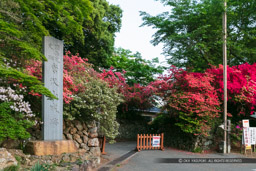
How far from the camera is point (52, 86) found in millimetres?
7348

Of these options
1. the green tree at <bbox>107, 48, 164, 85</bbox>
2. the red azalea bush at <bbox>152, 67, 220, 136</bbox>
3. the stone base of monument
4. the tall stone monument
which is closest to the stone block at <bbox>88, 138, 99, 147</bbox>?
the tall stone monument

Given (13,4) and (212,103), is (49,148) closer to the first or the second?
(13,4)

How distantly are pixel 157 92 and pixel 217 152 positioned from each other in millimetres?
4716

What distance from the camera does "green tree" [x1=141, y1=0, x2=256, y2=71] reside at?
14.3 meters

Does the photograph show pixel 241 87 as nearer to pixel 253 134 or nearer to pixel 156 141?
pixel 253 134

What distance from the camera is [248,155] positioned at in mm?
11195

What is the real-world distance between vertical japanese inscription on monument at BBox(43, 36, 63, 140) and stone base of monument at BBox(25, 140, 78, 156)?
230mm

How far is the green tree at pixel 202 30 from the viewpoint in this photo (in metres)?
14.3

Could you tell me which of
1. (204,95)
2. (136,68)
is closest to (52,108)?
(204,95)

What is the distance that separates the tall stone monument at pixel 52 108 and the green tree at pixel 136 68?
38.2 ft

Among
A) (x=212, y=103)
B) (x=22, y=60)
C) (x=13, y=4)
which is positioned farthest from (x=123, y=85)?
(x=13, y=4)

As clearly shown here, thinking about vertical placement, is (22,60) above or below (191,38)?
below

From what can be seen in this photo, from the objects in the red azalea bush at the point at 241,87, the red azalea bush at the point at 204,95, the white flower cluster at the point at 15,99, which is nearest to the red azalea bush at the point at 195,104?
the red azalea bush at the point at 204,95

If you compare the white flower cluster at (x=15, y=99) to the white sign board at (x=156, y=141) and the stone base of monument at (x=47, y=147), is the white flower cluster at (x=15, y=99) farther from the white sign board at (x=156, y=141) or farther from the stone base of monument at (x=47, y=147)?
the white sign board at (x=156, y=141)
